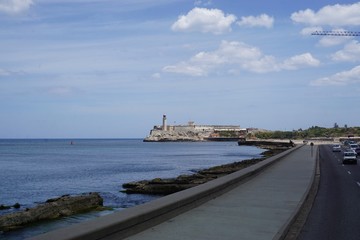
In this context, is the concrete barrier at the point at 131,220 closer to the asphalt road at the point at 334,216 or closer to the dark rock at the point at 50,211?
the asphalt road at the point at 334,216

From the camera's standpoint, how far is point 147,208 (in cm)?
980

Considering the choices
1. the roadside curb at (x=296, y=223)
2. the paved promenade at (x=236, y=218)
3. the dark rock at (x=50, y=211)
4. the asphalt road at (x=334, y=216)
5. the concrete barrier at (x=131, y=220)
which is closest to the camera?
the concrete barrier at (x=131, y=220)

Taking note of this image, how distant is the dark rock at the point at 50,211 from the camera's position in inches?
753

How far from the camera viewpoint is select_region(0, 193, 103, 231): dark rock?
62.8 ft

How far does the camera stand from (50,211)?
2094cm

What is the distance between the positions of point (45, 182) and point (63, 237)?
1458 inches

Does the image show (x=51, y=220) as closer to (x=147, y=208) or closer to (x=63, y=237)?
(x=147, y=208)

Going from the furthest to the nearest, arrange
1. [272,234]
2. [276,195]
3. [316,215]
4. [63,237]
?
[276,195]
[316,215]
[272,234]
[63,237]

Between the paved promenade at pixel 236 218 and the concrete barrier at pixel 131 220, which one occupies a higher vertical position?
the concrete barrier at pixel 131 220

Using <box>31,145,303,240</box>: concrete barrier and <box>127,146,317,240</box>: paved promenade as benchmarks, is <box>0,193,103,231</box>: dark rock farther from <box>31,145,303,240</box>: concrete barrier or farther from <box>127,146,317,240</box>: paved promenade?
<box>31,145,303,240</box>: concrete barrier

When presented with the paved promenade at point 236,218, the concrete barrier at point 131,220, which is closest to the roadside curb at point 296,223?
the paved promenade at point 236,218

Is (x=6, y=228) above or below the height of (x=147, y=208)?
below

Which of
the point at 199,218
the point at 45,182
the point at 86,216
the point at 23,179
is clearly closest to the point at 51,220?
the point at 86,216

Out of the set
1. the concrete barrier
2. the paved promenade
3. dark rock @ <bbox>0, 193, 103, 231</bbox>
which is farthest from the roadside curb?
dark rock @ <bbox>0, 193, 103, 231</bbox>
